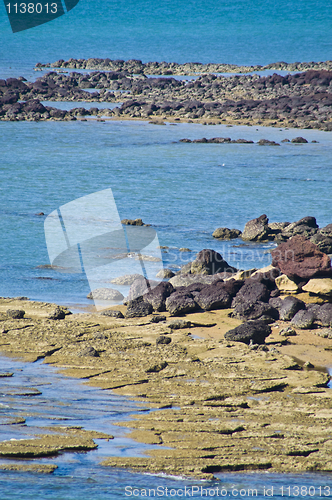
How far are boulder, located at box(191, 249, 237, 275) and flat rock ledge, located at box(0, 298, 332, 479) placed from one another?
243 centimetres

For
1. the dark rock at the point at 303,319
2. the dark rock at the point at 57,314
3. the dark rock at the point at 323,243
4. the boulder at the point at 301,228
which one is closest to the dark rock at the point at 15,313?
the dark rock at the point at 57,314

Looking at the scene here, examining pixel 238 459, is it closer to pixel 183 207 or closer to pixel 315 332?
pixel 315 332

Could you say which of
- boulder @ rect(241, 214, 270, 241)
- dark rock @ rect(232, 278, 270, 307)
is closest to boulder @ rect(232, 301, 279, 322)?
dark rock @ rect(232, 278, 270, 307)

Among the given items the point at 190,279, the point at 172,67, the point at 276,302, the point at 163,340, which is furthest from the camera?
the point at 172,67

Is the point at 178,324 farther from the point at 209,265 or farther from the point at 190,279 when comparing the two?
the point at 209,265

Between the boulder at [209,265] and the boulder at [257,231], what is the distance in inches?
155

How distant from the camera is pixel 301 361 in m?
9.66

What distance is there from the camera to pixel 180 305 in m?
11.7

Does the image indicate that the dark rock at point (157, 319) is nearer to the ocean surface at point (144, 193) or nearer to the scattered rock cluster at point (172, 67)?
the ocean surface at point (144, 193)

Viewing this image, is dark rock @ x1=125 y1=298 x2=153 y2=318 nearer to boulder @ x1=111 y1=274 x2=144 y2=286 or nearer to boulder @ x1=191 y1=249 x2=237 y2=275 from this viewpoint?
boulder @ x1=111 y1=274 x2=144 y2=286

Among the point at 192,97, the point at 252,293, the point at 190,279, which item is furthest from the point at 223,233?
the point at 192,97

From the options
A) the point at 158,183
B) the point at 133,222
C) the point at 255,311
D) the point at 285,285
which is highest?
the point at 255,311

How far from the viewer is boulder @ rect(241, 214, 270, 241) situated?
717 inches

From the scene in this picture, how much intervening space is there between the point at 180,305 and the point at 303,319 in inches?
83.8
